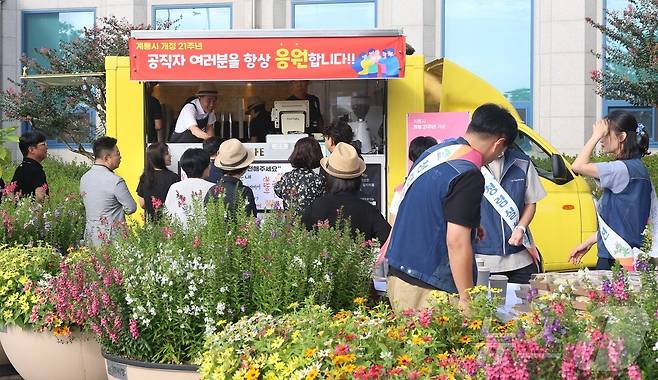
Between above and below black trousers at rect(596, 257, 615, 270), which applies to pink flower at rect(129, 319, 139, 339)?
below

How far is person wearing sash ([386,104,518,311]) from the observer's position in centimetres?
437

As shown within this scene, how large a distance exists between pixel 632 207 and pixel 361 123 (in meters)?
5.05

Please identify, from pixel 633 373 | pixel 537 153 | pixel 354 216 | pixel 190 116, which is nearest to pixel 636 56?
pixel 537 153

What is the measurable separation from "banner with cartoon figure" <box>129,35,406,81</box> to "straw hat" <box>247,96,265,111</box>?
5.24ft

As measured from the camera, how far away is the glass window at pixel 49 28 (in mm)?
23172

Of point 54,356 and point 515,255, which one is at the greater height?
point 515,255

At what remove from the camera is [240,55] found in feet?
31.7

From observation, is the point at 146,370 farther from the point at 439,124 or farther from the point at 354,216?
the point at 439,124

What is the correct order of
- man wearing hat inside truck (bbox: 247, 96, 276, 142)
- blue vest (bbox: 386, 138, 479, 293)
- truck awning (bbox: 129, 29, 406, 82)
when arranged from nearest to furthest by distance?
blue vest (bbox: 386, 138, 479, 293) → truck awning (bbox: 129, 29, 406, 82) → man wearing hat inside truck (bbox: 247, 96, 276, 142)

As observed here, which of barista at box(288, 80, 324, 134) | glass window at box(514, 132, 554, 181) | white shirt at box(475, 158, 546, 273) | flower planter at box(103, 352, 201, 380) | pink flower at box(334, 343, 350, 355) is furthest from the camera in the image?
barista at box(288, 80, 324, 134)

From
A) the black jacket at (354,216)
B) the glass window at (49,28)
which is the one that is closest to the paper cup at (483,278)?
the black jacket at (354,216)

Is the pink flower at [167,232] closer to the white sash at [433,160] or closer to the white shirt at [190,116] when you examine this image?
the white sash at [433,160]

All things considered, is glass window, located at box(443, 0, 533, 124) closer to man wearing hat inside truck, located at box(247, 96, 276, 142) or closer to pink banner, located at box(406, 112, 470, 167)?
man wearing hat inside truck, located at box(247, 96, 276, 142)

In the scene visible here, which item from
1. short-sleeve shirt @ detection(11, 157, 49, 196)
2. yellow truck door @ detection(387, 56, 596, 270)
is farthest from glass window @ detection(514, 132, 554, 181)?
short-sleeve shirt @ detection(11, 157, 49, 196)
